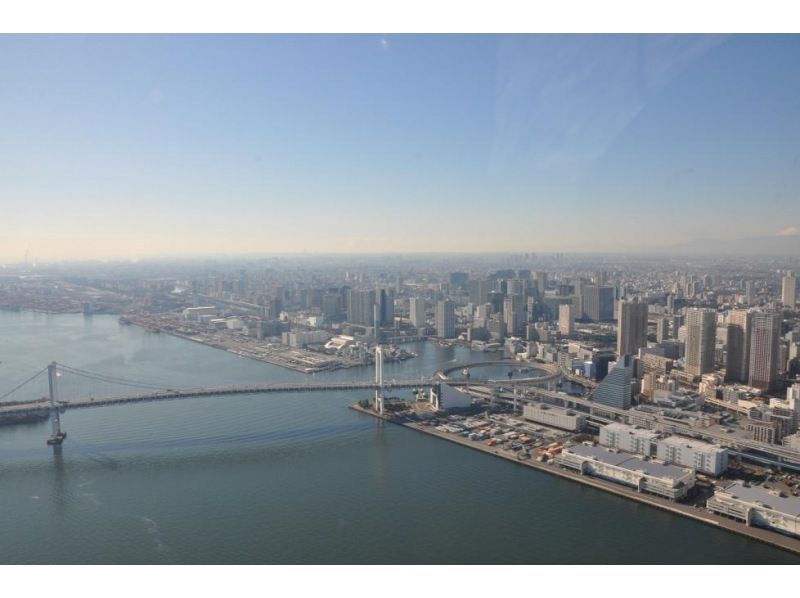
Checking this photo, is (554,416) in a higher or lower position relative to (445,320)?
lower

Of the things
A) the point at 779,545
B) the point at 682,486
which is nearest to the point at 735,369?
the point at 682,486

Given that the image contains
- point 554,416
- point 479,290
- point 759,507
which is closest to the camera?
point 759,507

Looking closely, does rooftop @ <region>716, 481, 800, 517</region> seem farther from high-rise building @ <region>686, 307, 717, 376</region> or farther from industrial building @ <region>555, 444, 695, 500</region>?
high-rise building @ <region>686, 307, 717, 376</region>

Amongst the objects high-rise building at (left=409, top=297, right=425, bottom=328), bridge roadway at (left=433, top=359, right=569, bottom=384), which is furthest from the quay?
high-rise building at (left=409, top=297, right=425, bottom=328)

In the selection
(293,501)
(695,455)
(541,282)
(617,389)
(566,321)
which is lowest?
(293,501)

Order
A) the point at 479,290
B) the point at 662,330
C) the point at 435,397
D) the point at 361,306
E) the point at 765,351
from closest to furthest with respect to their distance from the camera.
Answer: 1. the point at 435,397
2. the point at 765,351
3. the point at 662,330
4. the point at 361,306
5. the point at 479,290

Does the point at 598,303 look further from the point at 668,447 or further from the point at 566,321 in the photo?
the point at 668,447

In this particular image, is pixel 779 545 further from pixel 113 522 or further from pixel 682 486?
pixel 113 522

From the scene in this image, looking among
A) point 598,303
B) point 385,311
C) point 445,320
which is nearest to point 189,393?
point 445,320
